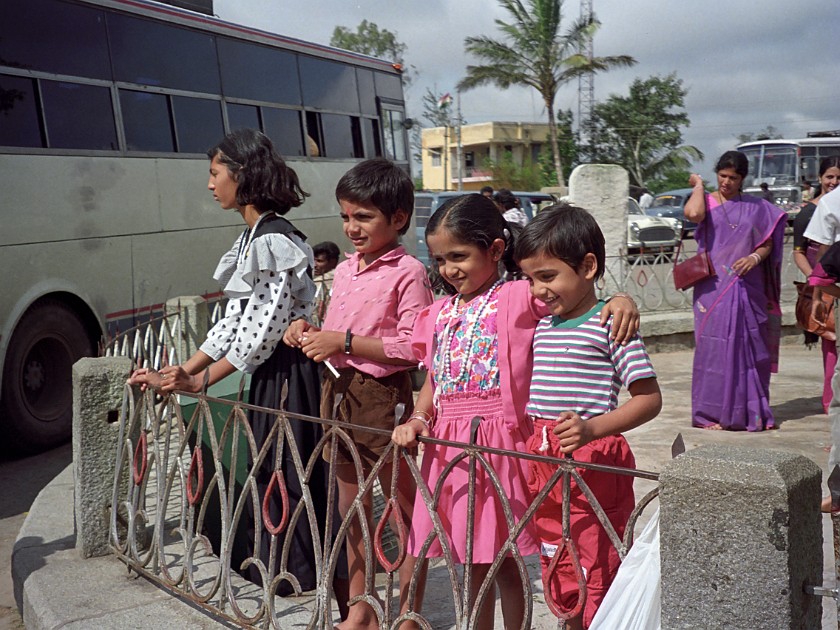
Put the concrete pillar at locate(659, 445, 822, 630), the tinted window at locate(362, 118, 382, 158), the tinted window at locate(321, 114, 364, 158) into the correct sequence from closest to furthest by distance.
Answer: the concrete pillar at locate(659, 445, 822, 630) → the tinted window at locate(321, 114, 364, 158) → the tinted window at locate(362, 118, 382, 158)

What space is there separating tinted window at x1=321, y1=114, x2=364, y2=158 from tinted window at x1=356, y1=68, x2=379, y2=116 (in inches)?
12.7

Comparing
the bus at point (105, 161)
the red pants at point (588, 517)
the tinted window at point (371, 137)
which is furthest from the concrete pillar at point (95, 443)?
the tinted window at point (371, 137)

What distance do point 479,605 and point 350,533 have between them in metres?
0.88

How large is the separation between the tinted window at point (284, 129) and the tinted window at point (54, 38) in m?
2.26

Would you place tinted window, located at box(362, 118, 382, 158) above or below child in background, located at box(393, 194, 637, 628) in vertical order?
above

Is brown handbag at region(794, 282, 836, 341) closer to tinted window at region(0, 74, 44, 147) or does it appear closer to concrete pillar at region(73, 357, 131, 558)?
concrete pillar at region(73, 357, 131, 558)

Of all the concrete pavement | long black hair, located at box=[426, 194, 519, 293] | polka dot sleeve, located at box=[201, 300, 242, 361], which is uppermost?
long black hair, located at box=[426, 194, 519, 293]

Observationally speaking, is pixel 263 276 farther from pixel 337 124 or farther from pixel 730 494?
pixel 337 124

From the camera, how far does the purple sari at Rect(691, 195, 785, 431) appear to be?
20.1 ft

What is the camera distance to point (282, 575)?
2961mm

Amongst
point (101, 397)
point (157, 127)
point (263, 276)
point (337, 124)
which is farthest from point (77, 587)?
point (337, 124)

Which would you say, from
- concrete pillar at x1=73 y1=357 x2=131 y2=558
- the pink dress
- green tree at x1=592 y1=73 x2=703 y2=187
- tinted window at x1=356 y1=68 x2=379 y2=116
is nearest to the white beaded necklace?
the pink dress

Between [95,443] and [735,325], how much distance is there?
4.12 m

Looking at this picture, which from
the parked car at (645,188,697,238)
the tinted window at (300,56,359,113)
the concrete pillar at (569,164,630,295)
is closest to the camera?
the concrete pillar at (569,164,630,295)
